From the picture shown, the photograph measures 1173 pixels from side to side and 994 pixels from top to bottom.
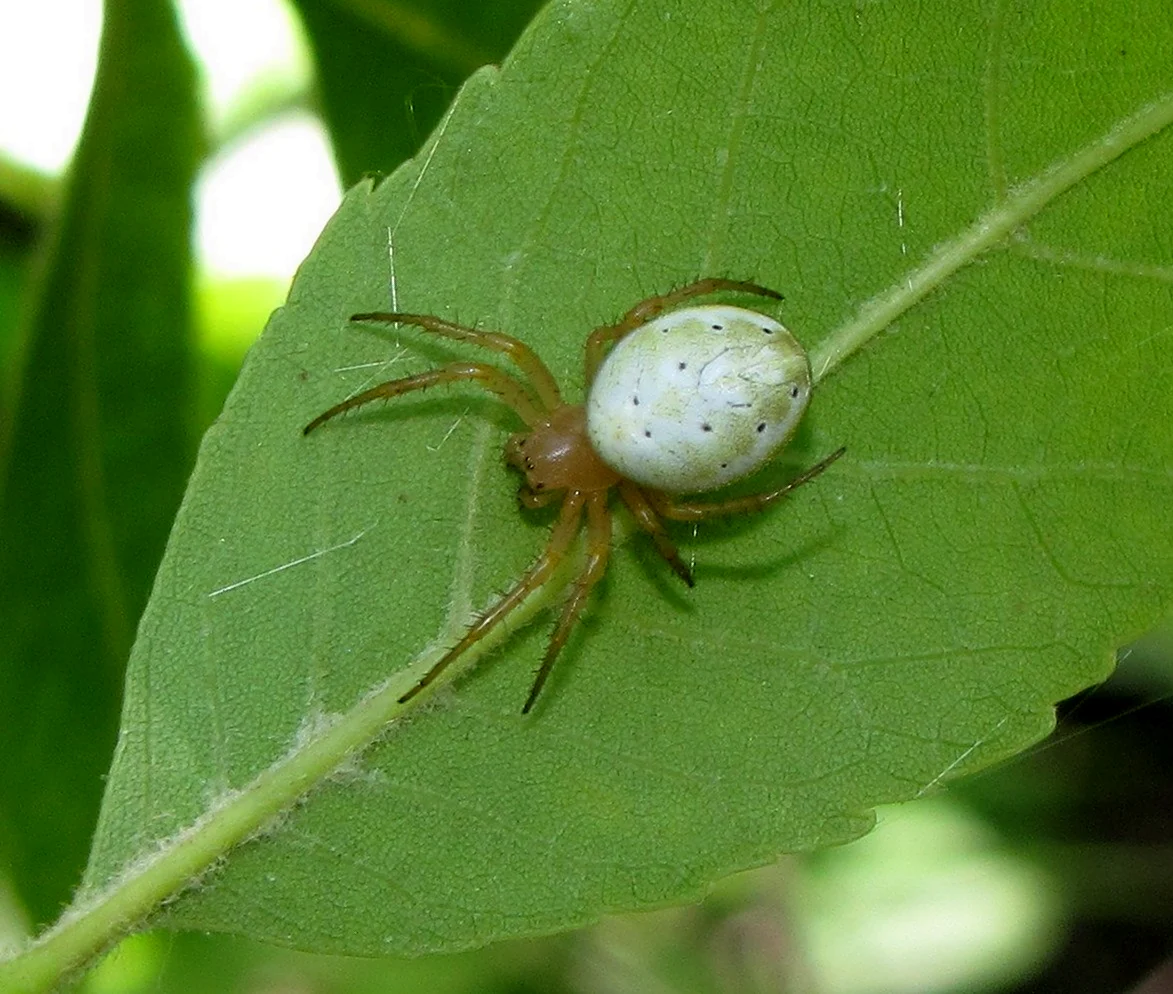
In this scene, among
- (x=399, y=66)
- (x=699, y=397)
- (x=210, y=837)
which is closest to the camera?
(x=210, y=837)

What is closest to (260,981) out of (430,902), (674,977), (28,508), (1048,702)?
(674,977)

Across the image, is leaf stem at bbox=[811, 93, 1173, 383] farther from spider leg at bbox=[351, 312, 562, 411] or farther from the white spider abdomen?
spider leg at bbox=[351, 312, 562, 411]

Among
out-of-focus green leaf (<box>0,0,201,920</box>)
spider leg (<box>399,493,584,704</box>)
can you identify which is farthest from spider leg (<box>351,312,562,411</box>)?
out-of-focus green leaf (<box>0,0,201,920</box>)

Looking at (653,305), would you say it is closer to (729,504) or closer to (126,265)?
(729,504)

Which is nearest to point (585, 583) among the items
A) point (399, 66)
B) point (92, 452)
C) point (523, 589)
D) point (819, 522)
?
point (523, 589)

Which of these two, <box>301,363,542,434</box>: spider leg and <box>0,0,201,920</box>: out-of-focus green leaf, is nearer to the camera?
<box>301,363,542,434</box>: spider leg

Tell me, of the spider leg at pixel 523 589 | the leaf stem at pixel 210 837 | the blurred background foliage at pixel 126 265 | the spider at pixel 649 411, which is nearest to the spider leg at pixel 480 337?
the spider at pixel 649 411

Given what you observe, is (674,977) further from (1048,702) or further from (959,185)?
(959,185)
